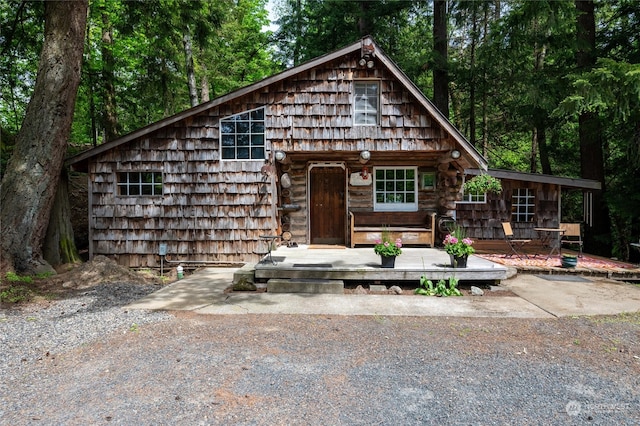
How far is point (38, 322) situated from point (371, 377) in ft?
14.4

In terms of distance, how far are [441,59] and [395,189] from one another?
278 inches

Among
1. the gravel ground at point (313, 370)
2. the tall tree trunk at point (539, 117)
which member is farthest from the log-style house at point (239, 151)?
the tall tree trunk at point (539, 117)

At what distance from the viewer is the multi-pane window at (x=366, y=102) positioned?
29.1 ft

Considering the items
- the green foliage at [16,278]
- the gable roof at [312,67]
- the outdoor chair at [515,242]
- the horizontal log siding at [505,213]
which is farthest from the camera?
the horizontal log siding at [505,213]

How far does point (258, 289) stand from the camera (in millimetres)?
6223

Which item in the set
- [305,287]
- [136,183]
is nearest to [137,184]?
[136,183]

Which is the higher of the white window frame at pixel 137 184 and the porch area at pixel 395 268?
the white window frame at pixel 137 184

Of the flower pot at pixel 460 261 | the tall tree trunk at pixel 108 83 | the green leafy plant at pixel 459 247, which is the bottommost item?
the flower pot at pixel 460 261

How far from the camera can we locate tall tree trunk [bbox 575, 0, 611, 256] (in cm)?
1109

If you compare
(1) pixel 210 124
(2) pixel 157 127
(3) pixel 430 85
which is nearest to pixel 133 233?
(2) pixel 157 127

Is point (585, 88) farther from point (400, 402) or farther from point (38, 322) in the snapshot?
point (38, 322)

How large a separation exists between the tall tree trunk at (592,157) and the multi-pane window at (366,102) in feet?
Answer: 23.5

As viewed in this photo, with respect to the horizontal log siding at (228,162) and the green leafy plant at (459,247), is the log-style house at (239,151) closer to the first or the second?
the horizontal log siding at (228,162)

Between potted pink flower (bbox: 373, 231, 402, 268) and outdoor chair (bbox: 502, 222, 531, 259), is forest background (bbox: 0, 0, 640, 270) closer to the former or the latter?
outdoor chair (bbox: 502, 222, 531, 259)
